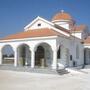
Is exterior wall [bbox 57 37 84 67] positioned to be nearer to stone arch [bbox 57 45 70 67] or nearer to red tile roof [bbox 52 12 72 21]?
stone arch [bbox 57 45 70 67]

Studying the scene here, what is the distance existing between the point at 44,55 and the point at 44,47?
1056 millimetres

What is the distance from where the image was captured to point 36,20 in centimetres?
3338

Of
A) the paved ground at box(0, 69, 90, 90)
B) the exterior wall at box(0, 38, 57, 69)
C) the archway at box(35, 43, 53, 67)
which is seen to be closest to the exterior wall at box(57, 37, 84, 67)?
the exterior wall at box(0, 38, 57, 69)

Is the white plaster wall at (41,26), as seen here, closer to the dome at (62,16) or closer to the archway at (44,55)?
the archway at (44,55)

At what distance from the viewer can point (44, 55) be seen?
29.3 metres

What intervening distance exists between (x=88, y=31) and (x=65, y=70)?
785 inches

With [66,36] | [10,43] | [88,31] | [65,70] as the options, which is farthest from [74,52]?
[88,31]

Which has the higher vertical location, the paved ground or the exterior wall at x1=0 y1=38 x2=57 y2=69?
the exterior wall at x1=0 y1=38 x2=57 y2=69

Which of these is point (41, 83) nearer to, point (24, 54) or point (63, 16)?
point (24, 54)

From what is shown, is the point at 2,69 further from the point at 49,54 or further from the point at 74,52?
the point at 74,52

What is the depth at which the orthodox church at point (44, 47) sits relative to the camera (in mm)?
26328

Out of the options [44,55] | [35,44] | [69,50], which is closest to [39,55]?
[44,55]

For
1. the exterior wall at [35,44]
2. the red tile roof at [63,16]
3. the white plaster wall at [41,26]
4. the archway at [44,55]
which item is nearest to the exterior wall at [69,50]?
the exterior wall at [35,44]

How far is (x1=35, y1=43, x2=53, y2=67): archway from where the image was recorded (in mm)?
28672
